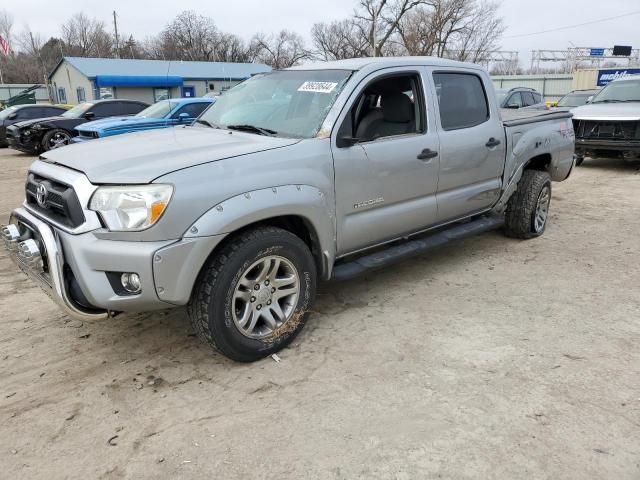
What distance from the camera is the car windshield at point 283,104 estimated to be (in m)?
3.66

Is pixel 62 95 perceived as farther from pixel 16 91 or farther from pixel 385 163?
pixel 385 163

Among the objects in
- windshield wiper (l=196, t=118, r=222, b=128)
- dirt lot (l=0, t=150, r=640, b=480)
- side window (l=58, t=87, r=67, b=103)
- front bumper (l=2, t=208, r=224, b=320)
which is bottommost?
dirt lot (l=0, t=150, r=640, b=480)

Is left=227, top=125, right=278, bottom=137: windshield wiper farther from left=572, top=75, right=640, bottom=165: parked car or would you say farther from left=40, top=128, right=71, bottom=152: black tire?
left=40, top=128, right=71, bottom=152: black tire

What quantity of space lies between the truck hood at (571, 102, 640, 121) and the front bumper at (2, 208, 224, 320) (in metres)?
9.75

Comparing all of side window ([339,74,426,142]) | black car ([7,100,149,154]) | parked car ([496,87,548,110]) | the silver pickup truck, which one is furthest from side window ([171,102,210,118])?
side window ([339,74,426,142])

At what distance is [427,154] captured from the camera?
13.4 feet

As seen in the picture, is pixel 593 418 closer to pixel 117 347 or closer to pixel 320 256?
pixel 320 256

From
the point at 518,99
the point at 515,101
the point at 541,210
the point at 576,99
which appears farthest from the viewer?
the point at 576,99

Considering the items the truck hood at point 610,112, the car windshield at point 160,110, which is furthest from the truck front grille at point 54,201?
the truck hood at point 610,112

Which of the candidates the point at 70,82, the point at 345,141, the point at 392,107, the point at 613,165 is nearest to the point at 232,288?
the point at 345,141

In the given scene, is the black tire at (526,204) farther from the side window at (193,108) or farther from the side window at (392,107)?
the side window at (193,108)

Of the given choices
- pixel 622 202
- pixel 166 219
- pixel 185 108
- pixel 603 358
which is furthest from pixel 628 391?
pixel 185 108

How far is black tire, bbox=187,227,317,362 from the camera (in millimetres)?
2982

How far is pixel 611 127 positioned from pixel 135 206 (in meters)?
10.2
